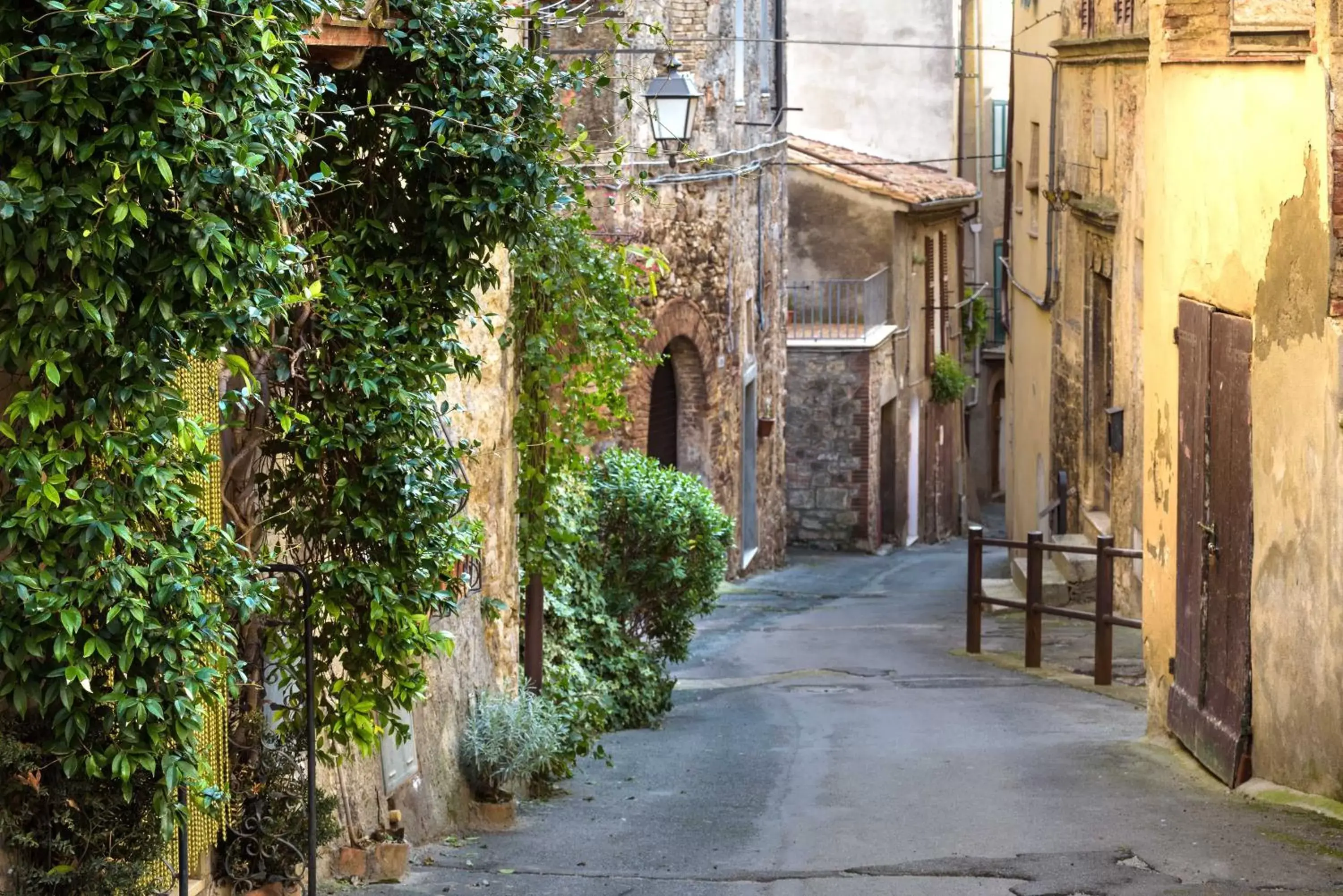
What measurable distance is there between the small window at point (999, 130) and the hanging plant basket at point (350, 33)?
32743 millimetres

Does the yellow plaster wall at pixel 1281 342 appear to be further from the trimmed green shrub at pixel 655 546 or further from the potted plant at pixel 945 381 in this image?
the potted plant at pixel 945 381

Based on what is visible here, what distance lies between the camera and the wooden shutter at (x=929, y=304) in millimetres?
32531

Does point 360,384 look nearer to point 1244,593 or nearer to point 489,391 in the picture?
point 489,391

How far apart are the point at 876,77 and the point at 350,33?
30.3 metres

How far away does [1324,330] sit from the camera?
697 cm

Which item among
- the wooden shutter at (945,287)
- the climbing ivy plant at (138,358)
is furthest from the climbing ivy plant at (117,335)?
the wooden shutter at (945,287)

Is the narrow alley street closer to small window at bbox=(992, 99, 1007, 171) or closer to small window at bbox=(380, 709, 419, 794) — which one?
small window at bbox=(380, 709, 419, 794)

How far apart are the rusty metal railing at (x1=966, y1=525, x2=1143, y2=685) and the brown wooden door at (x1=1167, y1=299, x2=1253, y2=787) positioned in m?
2.15

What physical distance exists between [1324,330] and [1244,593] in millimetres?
1516

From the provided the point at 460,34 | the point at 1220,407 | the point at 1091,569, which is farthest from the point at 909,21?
the point at 460,34

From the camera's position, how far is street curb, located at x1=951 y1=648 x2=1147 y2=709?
1191cm

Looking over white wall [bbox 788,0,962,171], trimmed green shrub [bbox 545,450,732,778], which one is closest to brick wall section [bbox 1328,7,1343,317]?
trimmed green shrub [bbox 545,450,732,778]

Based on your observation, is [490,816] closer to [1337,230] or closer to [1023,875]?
[1023,875]

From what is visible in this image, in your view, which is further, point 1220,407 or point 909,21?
point 909,21
